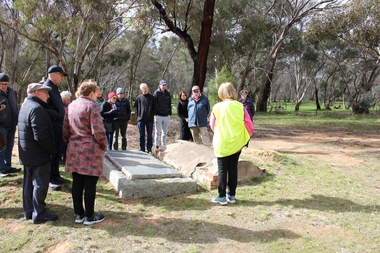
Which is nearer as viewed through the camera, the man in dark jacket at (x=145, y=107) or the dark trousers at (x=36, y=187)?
the dark trousers at (x=36, y=187)

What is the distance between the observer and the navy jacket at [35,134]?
351 cm

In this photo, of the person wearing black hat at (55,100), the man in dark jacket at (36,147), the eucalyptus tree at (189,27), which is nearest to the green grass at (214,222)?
the man in dark jacket at (36,147)

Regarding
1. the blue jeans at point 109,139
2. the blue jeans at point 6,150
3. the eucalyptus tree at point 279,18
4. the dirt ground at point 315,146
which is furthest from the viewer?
the eucalyptus tree at point 279,18

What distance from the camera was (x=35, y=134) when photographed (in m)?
3.51

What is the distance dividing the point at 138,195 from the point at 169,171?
2.38 feet

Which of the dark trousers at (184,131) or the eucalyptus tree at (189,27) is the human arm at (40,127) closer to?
the dark trousers at (184,131)

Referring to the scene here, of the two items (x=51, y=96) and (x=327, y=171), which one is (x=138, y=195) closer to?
(x=51, y=96)

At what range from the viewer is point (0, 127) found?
17.9 feet

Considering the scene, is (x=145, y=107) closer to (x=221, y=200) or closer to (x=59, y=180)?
(x=59, y=180)

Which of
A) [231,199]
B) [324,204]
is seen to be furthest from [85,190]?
[324,204]

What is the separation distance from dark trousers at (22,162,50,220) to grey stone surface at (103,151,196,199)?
46.5 inches

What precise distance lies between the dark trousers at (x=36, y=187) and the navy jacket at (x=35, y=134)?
0.11m

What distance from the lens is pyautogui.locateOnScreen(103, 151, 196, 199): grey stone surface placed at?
184 inches

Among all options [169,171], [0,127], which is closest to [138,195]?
[169,171]
